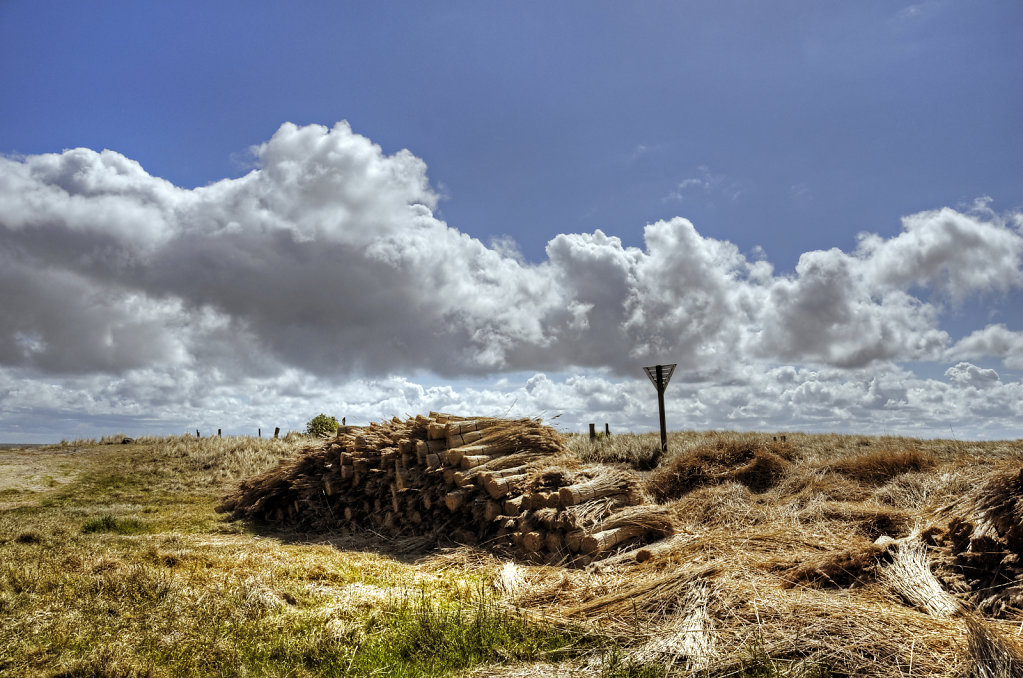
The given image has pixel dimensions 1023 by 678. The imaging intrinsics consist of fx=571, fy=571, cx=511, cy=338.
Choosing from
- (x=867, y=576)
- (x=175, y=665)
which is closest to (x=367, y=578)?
(x=175, y=665)

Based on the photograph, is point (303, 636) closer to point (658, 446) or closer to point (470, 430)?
point (470, 430)

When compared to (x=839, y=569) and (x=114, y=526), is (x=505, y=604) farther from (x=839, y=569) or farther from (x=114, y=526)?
(x=114, y=526)

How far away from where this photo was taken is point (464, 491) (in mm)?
10297

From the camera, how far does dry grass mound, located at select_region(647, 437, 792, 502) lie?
12.2 m

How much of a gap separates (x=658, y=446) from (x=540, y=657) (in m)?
16.0

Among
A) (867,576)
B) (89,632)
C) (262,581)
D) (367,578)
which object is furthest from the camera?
(367,578)

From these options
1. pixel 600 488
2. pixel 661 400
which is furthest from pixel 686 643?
pixel 661 400

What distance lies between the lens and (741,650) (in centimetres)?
453

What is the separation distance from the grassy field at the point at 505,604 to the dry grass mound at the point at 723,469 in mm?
1111

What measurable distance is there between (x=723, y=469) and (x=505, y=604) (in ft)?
26.6

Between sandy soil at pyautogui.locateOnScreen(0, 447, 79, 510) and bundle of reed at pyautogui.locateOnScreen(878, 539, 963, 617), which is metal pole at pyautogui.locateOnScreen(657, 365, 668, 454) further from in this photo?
sandy soil at pyautogui.locateOnScreen(0, 447, 79, 510)

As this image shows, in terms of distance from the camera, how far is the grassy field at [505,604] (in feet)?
15.0

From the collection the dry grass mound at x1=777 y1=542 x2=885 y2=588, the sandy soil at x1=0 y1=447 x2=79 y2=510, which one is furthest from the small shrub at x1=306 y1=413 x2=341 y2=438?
the dry grass mound at x1=777 y1=542 x2=885 y2=588

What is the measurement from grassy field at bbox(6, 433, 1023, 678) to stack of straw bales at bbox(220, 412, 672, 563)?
61 cm
